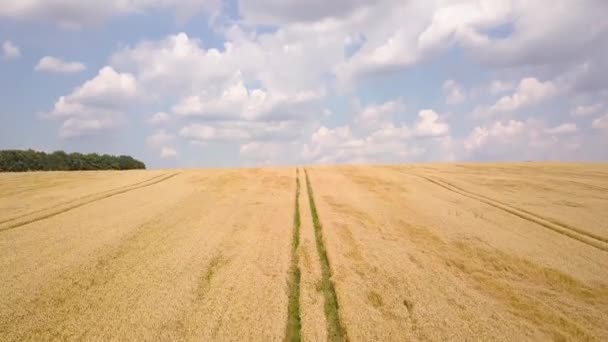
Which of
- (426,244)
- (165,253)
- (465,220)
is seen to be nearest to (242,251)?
(165,253)

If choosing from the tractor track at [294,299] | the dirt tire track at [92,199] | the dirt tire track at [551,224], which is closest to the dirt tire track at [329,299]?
the tractor track at [294,299]

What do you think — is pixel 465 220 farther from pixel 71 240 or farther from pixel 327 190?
pixel 71 240

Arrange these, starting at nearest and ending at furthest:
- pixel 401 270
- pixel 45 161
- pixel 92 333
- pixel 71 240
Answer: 1. pixel 92 333
2. pixel 401 270
3. pixel 71 240
4. pixel 45 161

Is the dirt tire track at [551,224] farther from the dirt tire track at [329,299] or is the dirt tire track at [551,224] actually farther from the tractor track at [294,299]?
the tractor track at [294,299]

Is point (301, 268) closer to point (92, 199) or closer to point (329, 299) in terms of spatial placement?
point (329, 299)

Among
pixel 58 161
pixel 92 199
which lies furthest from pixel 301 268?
pixel 58 161

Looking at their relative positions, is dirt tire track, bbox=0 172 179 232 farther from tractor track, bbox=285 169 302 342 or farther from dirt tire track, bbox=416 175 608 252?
dirt tire track, bbox=416 175 608 252
